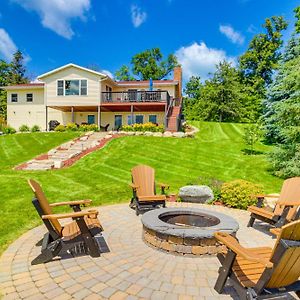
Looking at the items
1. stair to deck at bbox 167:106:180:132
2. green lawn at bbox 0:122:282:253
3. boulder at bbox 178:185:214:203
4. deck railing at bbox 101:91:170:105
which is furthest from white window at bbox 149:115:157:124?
boulder at bbox 178:185:214:203

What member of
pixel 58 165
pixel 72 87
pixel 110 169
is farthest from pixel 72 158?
pixel 72 87

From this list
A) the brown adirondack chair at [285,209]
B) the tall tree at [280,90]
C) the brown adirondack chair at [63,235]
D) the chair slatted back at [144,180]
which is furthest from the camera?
the tall tree at [280,90]

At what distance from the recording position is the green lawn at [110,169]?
782 centimetres

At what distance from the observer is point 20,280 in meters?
3.65

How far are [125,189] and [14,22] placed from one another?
31768 millimetres

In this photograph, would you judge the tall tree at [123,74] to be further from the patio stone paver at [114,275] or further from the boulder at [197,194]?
the patio stone paver at [114,275]

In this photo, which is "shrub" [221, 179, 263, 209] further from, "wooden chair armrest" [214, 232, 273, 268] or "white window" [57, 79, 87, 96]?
"white window" [57, 79, 87, 96]

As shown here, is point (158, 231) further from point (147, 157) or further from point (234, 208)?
point (147, 157)

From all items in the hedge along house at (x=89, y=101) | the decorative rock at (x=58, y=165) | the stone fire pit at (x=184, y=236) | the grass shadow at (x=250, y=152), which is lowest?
the decorative rock at (x=58, y=165)

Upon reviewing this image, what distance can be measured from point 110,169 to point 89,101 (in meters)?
14.5

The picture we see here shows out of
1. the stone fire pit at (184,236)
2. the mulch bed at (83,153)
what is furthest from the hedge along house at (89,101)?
the stone fire pit at (184,236)

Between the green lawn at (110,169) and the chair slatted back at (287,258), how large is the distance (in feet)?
14.6

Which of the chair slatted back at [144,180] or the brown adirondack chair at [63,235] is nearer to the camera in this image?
the brown adirondack chair at [63,235]

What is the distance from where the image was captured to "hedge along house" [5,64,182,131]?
24688mm
